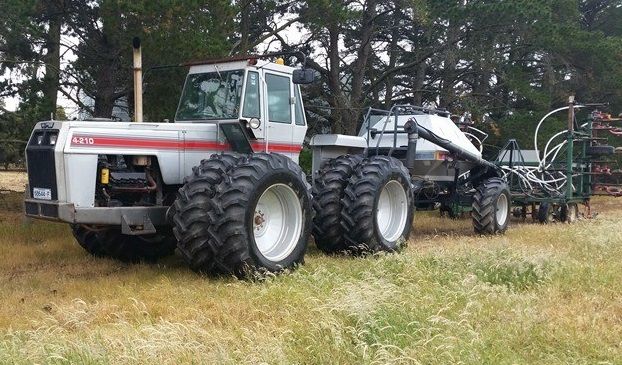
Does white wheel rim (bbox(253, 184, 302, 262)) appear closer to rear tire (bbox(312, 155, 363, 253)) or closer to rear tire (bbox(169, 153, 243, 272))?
rear tire (bbox(169, 153, 243, 272))

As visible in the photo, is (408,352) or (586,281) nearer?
(408,352)

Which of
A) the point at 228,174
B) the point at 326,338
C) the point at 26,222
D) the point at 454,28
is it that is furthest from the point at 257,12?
the point at 326,338

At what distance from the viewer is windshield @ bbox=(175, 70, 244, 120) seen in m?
7.02

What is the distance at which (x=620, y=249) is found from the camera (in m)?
7.98

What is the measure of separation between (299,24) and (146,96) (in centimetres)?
652

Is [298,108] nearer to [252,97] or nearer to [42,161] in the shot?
[252,97]

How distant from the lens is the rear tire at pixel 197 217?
5.80m

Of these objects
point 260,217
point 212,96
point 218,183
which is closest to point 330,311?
point 218,183

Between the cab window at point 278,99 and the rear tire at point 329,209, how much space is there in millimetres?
898

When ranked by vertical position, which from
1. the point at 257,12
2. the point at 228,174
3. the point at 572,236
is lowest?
the point at 572,236

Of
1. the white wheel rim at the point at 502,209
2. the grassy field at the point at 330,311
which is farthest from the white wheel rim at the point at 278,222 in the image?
the white wheel rim at the point at 502,209

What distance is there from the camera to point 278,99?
24.2 ft

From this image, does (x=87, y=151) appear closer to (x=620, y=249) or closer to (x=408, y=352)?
(x=408, y=352)

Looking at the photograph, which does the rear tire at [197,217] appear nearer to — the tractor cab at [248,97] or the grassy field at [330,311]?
the grassy field at [330,311]
